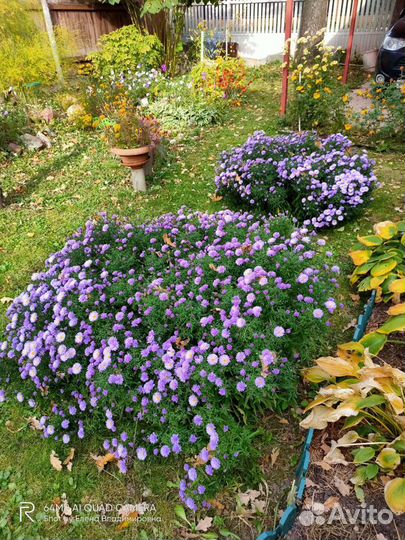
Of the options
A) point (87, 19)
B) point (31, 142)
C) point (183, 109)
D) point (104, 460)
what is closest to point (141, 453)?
point (104, 460)

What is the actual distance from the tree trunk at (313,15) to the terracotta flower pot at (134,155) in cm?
402

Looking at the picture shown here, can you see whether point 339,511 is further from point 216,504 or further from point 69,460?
point 69,460

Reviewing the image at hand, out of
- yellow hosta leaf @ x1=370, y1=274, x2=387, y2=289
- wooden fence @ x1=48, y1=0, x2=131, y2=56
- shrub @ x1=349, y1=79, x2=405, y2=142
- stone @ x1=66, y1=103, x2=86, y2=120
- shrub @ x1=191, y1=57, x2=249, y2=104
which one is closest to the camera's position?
yellow hosta leaf @ x1=370, y1=274, x2=387, y2=289

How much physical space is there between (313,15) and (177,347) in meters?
6.66

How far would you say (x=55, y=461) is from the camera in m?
2.12

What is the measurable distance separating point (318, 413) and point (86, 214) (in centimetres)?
345

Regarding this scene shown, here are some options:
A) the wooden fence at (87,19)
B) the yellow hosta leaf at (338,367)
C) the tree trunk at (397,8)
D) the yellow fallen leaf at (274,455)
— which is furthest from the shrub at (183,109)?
the tree trunk at (397,8)

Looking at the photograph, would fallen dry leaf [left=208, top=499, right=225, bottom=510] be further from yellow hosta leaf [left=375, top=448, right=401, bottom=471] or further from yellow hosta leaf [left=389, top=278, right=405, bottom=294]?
yellow hosta leaf [left=389, top=278, right=405, bottom=294]

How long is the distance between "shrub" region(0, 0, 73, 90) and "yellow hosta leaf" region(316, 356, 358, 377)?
721 cm

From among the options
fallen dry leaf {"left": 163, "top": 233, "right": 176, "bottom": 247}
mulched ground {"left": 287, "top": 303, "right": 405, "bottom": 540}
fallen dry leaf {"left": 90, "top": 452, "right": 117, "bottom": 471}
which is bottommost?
fallen dry leaf {"left": 90, "top": 452, "right": 117, "bottom": 471}

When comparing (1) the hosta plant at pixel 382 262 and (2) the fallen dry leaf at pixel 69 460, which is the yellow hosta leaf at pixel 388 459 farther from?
(2) the fallen dry leaf at pixel 69 460

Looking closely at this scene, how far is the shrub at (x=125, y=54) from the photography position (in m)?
8.22

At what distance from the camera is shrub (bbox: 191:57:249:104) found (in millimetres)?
7043

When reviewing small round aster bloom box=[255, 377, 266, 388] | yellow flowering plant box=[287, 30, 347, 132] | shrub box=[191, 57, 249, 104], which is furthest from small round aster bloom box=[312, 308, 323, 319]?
Result: shrub box=[191, 57, 249, 104]
